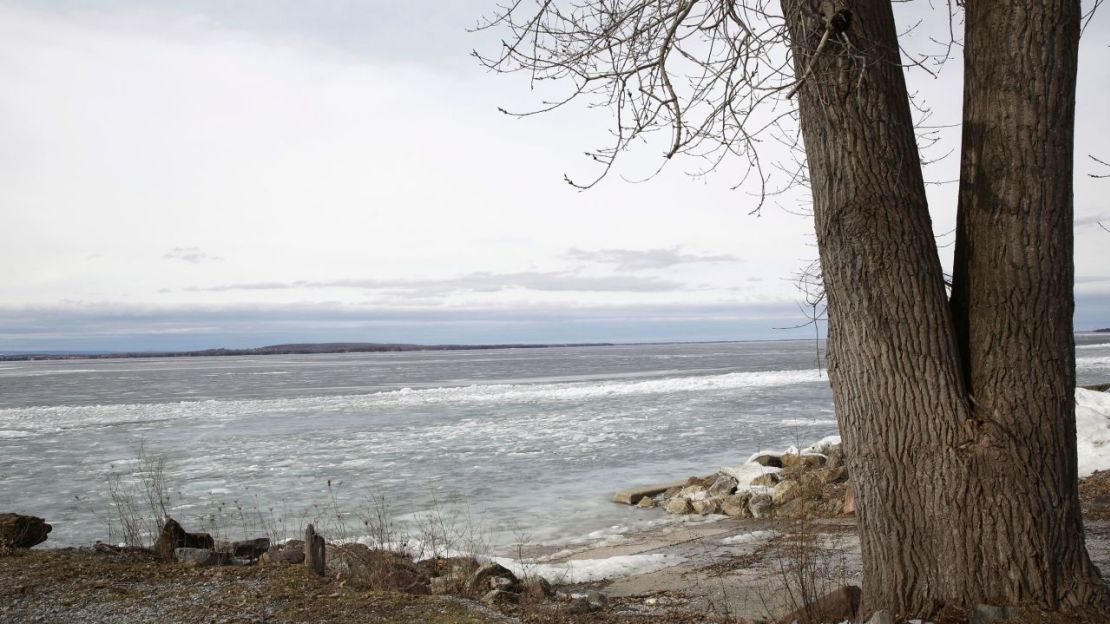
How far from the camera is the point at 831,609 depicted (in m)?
5.33

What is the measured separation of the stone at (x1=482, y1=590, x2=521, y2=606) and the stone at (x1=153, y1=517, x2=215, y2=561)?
2.99 metres

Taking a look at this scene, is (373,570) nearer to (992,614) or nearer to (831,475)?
(992,614)

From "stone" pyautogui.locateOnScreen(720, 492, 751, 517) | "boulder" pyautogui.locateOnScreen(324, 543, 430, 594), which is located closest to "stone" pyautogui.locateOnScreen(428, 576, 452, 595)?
"boulder" pyautogui.locateOnScreen(324, 543, 430, 594)

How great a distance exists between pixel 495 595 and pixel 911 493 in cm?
359

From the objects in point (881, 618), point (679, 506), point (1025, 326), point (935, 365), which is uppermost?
point (1025, 326)

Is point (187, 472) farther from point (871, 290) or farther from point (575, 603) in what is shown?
point (871, 290)

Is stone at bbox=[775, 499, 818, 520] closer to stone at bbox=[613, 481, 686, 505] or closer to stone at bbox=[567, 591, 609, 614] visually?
stone at bbox=[613, 481, 686, 505]

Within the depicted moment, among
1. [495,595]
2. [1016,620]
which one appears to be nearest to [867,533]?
[1016,620]

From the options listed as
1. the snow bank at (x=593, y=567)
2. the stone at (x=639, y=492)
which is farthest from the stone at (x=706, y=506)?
the snow bank at (x=593, y=567)

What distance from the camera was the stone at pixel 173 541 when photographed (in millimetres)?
7922

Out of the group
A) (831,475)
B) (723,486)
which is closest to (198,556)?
(723,486)

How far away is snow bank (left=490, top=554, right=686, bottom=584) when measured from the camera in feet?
28.5

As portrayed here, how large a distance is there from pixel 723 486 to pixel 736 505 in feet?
3.93

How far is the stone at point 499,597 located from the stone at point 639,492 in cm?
663
